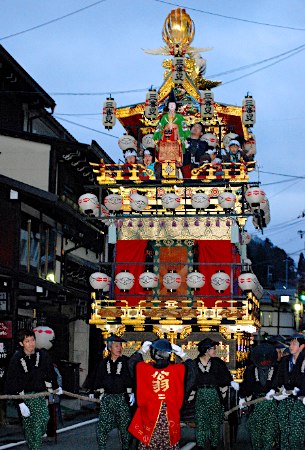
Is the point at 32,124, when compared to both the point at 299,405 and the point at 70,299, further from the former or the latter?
the point at 299,405

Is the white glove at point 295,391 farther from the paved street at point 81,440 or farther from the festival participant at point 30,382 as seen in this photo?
the paved street at point 81,440

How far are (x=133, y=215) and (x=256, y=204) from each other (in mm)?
3654

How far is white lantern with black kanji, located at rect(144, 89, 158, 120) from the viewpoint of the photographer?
84.6 feet

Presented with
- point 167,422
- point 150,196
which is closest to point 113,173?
point 150,196

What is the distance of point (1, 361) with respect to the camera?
20.3 metres

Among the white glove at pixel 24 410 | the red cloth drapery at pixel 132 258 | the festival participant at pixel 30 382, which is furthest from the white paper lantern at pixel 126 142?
the white glove at pixel 24 410

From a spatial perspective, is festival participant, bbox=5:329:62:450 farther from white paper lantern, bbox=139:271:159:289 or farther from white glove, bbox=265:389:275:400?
white paper lantern, bbox=139:271:159:289

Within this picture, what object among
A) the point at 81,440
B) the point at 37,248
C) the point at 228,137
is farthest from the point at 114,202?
the point at 81,440

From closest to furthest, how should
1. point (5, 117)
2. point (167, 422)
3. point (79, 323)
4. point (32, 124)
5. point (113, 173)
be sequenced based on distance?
point (167, 422)
point (113, 173)
point (5, 117)
point (32, 124)
point (79, 323)

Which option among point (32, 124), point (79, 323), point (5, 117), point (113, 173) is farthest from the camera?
point (79, 323)

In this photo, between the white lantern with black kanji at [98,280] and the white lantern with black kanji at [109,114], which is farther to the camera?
the white lantern with black kanji at [109,114]

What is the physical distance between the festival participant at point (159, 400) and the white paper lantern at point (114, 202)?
14122mm

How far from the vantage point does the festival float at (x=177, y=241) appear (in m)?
22.2

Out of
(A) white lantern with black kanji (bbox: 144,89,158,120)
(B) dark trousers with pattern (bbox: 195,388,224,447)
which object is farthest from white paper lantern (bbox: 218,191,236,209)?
(B) dark trousers with pattern (bbox: 195,388,224,447)
